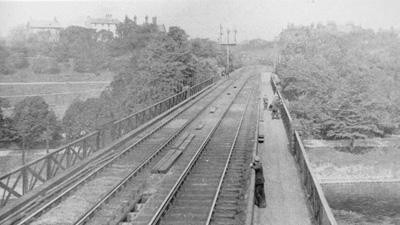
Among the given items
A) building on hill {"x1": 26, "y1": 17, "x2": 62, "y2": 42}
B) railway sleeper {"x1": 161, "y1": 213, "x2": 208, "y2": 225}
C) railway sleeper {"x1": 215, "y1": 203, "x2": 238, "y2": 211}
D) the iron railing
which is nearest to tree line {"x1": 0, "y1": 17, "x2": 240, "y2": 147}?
the iron railing

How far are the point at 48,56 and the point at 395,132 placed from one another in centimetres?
7881

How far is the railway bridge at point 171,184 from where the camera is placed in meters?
11.6

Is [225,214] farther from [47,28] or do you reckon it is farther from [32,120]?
[47,28]

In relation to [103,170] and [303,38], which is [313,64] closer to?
[303,38]

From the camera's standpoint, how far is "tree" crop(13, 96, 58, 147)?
54.7m

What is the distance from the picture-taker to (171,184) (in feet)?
47.2

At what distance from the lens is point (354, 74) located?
4928cm

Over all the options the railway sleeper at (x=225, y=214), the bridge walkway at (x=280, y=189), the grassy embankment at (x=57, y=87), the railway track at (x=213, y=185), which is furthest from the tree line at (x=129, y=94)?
the railway sleeper at (x=225, y=214)

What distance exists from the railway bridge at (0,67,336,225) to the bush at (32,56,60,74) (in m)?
72.4

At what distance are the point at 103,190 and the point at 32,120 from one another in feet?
160

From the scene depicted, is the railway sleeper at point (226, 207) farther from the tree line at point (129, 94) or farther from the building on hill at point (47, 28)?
the building on hill at point (47, 28)

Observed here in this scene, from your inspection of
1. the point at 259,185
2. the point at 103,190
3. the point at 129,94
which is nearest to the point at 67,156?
the point at 103,190

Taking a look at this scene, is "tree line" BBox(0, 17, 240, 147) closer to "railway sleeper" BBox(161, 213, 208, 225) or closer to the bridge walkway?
the bridge walkway

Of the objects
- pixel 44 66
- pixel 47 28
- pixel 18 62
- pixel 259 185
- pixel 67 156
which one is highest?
pixel 47 28
